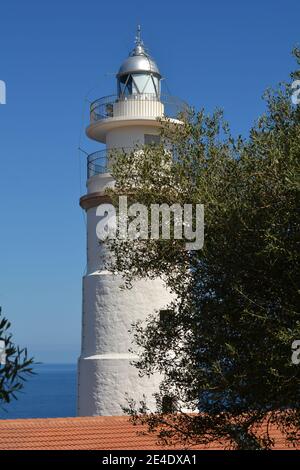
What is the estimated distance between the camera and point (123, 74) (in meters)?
26.8

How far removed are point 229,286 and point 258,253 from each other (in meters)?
1.33

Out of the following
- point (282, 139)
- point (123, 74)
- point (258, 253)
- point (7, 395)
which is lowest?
point (7, 395)

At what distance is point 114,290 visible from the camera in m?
24.5

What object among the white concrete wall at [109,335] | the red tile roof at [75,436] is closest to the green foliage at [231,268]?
the red tile roof at [75,436]

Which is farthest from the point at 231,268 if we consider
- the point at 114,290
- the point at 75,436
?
the point at 114,290

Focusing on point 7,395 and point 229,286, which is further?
point 229,286

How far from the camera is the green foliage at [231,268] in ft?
38.2

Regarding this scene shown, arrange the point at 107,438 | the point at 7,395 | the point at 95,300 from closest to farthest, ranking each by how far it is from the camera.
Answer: the point at 7,395, the point at 107,438, the point at 95,300

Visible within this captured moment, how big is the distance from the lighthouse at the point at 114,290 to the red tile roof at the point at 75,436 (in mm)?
2779

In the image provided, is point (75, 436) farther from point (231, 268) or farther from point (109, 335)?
point (231, 268)

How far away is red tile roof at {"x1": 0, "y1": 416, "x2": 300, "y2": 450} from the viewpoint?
18.6m

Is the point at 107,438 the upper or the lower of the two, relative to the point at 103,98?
lower
